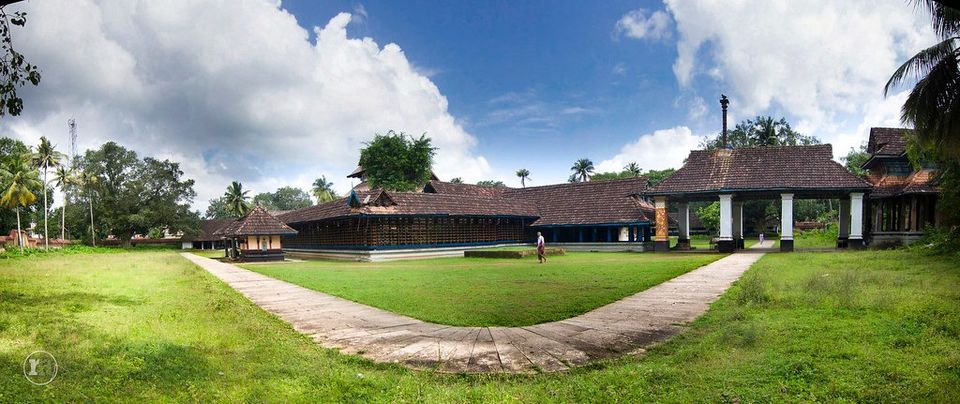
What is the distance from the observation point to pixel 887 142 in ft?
94.6

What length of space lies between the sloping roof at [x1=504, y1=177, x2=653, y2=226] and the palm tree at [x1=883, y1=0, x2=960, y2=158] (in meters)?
16.7

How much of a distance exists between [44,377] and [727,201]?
95.5ft

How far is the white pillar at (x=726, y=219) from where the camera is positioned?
27.7 meters

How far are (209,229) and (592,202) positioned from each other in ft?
173

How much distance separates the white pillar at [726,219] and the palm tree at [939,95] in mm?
12765

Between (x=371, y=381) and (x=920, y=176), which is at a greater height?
(x=920, y=176)

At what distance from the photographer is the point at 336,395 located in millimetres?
4672

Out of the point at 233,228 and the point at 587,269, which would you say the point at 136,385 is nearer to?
the point at 587,269

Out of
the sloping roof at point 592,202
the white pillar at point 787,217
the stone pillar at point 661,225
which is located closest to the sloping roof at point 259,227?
the sloping roof at point 592,202

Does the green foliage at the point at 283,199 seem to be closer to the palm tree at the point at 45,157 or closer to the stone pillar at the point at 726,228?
the palm tree at the point at 45,157

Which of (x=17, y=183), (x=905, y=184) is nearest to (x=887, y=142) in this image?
(x=905, y=184)

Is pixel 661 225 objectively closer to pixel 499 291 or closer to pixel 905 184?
pixel 905 184

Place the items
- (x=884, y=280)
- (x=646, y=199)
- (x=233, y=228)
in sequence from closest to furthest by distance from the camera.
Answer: (x=884, y=280) → (x=233, y=228) → (x=646, y=199)

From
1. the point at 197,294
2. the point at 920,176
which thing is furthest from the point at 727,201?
the point at 197,294
